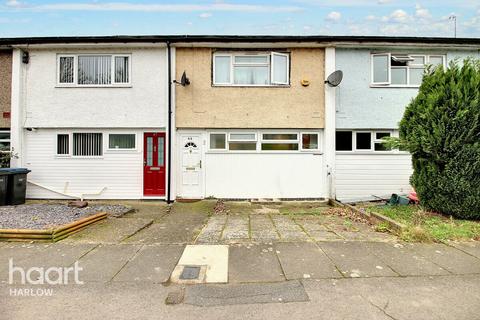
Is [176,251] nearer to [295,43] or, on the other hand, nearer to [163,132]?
[163,132]

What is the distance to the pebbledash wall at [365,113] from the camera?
10.3 m

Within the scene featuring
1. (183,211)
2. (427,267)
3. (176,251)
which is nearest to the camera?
(427,267)

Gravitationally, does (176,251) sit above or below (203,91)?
below

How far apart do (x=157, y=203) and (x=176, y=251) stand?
5.29 meters

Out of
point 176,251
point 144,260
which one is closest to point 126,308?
point 144,260

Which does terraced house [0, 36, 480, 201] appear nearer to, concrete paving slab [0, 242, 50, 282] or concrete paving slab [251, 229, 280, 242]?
concrete paving slab [251, 229, 280, 242]

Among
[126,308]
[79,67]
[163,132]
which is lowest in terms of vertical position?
[126,308]

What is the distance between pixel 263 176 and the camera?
10297mm

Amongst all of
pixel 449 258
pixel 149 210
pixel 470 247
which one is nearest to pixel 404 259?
pixel 449 258

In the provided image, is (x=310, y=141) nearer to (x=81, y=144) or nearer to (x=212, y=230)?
(x=212, y=230)

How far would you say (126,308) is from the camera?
321cm

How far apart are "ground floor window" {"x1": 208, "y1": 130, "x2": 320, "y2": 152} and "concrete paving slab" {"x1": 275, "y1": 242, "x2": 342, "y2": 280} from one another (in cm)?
539

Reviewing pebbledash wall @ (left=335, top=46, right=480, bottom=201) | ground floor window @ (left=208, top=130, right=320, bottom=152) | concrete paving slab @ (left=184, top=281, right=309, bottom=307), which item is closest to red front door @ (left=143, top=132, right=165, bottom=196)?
ground floor window @ (left=208, top=130, right=320, bottom=152)

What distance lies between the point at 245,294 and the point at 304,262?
1.29m
